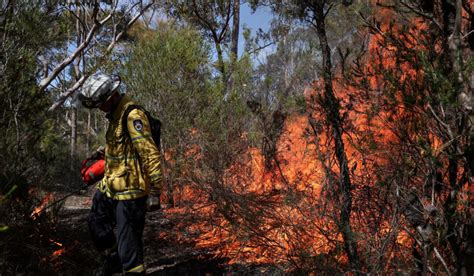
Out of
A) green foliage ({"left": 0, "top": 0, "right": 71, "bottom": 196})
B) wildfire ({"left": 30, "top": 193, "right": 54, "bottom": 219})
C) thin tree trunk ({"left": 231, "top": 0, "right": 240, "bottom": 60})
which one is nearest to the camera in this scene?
green foliage ({"left": 0, "top": 0, "right": 71, "bottom": 196})

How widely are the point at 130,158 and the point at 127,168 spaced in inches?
3.1

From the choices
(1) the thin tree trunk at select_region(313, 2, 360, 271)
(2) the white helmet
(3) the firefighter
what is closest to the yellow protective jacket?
(3) the firefighter

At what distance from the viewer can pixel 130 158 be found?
10.8ft

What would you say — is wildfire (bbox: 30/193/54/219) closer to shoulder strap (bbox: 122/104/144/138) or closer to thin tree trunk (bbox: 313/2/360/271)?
shoulder strap (bbox: 122/104/144/138)

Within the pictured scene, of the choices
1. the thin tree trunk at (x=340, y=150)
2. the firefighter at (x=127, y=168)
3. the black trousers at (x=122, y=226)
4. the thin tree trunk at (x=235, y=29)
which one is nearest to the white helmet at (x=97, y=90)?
the firefighter at (x=127, y=168)

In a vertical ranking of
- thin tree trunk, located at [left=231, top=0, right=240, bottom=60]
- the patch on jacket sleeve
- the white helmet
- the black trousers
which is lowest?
the black trousers

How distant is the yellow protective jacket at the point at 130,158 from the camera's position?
3.17 m

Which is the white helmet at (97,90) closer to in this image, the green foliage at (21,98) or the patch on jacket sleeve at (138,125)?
the patch on jacket sleeve at (138,125)

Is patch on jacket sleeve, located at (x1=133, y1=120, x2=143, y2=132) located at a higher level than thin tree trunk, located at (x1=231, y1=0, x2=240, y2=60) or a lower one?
lower

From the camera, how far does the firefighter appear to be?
317 cm

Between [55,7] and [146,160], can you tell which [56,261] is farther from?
[55,7]

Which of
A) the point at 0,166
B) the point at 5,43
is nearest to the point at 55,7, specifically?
the point at 5,43

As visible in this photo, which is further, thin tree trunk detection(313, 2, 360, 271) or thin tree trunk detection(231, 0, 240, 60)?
thin tree trunk detection(231, 0, 240, 60)

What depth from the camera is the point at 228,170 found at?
7473mm
